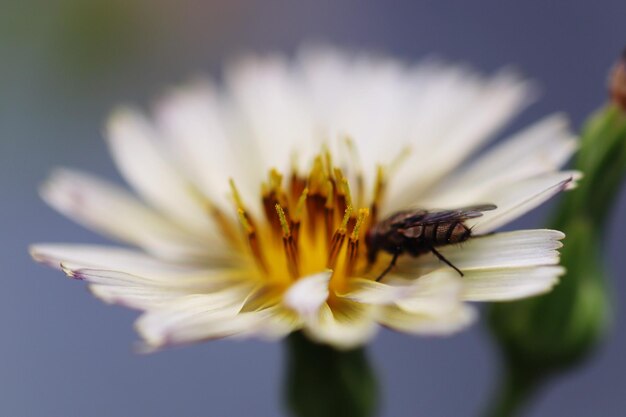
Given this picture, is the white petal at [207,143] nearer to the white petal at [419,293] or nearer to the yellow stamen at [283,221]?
the yellow stamen at [283,221]

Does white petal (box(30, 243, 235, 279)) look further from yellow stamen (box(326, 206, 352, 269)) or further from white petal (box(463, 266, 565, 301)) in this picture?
white petal (box(463, 266, 565, 301))

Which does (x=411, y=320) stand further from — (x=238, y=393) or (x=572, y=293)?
(x=238, y=393)

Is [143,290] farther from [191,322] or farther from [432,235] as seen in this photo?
[432,235]

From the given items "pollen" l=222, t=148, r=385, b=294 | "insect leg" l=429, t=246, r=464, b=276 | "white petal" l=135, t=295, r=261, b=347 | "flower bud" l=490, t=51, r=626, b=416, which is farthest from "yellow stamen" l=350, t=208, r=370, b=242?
"flower bud" l=490, t=51, r=626, b=416

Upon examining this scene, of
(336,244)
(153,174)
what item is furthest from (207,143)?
(336,244)

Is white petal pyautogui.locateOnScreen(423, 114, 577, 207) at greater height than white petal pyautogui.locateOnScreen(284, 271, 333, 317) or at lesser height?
greater

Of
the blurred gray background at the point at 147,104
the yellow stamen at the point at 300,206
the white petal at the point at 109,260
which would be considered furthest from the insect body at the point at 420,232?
the blurred gray background at the point at 147,104
